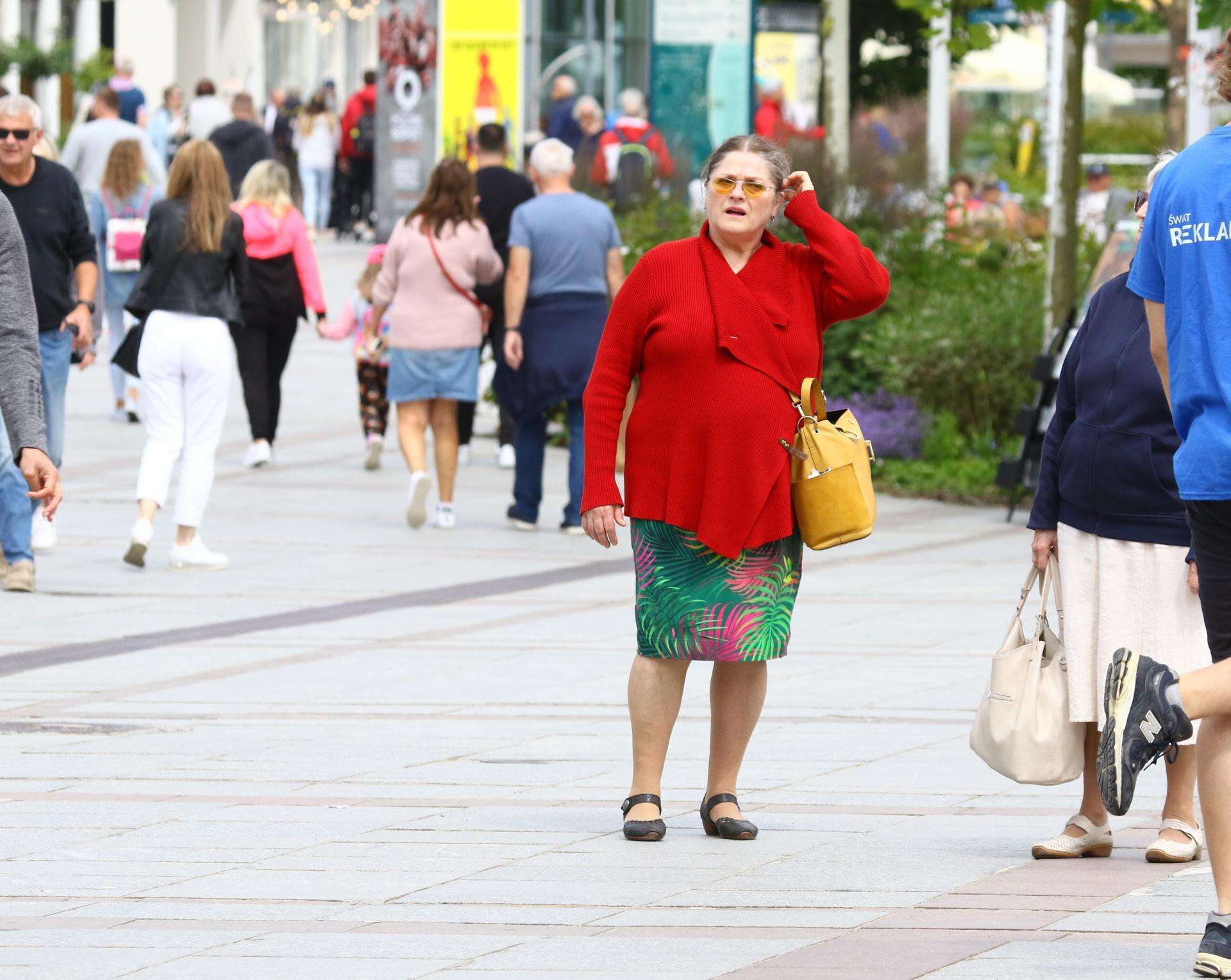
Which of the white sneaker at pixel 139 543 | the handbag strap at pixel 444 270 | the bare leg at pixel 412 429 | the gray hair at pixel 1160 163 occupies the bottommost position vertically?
the white sneaker at pixel 139 543

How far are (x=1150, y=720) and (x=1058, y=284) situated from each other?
9899mm

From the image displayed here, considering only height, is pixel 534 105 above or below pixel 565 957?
above

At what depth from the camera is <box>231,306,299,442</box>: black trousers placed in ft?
49.0

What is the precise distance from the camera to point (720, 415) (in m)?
6.23

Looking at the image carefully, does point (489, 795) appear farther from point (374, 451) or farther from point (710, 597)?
point (374, 451)

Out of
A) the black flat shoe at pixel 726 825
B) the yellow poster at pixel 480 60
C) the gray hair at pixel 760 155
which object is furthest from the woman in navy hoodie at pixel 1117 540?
the yellow poster at pixel 480 60

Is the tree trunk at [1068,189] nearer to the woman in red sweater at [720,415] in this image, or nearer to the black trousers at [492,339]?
the black trousers at [492,339]

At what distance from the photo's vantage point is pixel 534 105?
2716 cm

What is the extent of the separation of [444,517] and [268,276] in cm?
246

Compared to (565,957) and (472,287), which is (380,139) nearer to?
(472,287)

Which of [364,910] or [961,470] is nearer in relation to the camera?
[364,910]

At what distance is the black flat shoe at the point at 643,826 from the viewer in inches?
247

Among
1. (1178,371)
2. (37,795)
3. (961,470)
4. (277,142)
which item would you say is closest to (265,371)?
(961,470)

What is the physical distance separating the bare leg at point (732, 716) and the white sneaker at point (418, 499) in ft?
21.2
